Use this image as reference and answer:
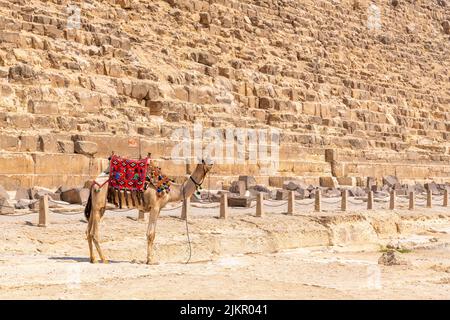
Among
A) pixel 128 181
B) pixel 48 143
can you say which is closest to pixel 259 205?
pixel 128 181

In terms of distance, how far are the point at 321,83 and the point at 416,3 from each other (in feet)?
79.2

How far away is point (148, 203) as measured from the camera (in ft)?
32.3

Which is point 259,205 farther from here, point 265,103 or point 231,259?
point 265,103

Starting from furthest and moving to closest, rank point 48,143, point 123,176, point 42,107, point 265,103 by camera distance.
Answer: point 265,103
point 42,107
point 48,143
point 123,176

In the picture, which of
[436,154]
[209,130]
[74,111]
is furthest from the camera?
[436,154]

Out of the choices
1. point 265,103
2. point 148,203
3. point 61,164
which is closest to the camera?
point 148,203

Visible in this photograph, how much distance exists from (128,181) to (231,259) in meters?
3.09

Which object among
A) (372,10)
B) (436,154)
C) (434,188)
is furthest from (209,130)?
(372,10)

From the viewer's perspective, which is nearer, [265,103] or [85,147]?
[85,147]

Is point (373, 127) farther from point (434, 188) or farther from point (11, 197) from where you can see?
point (11, 197)

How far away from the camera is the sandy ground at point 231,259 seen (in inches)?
314

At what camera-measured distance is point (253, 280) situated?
897cm

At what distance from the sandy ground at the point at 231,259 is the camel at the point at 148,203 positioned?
316 millimetres
